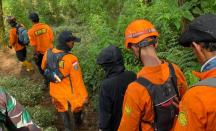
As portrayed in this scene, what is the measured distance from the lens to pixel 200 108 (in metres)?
1.30

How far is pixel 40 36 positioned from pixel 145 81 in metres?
5.14

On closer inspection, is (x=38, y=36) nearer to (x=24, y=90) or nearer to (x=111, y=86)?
(x=24, y=90)

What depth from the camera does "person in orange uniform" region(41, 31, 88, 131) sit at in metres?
3.87

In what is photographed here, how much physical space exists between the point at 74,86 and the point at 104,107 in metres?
1.56

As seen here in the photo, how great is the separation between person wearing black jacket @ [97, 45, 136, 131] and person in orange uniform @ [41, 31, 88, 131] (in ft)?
4.42

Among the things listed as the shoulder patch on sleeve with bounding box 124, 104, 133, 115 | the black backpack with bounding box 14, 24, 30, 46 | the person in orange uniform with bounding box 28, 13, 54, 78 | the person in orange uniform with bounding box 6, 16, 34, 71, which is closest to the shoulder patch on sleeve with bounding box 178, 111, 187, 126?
the shoulder patch on sleeve with bounding box 124, 104, 133, 115

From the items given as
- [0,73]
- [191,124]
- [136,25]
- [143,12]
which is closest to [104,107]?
[136,25]

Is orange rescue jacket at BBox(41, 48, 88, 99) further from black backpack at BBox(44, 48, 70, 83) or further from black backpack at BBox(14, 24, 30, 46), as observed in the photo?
black backpack at BBox(14, 24, 30, 46)

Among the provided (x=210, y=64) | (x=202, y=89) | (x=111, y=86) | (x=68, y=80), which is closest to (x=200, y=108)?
(x=202, y=89)

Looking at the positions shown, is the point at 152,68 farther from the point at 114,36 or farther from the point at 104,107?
the point at 114,36

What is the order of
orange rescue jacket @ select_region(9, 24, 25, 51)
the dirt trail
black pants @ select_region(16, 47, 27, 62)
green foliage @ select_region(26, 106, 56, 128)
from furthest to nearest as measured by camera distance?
1. black pants @ select_region(16, 47, 27, 62)
2. orange rescue jacket @ select_region(9, 24, 25, 51)
3. the dirt trail
4. green foliage @ select_region(26, 106, 56, 128)

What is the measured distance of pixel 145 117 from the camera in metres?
1.99

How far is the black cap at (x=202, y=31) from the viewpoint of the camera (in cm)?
142

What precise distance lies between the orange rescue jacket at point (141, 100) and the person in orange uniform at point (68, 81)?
2122 millimetres
